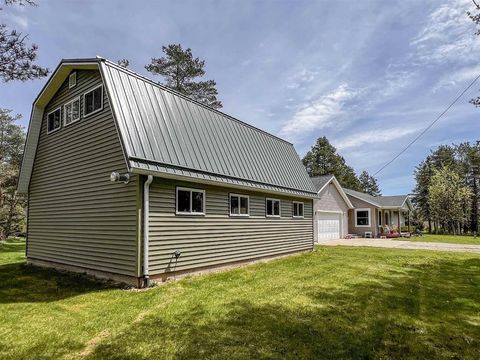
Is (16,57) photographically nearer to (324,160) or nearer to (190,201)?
(190,201)

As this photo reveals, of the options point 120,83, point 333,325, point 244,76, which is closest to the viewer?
point 333,325

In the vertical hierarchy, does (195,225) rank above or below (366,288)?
above

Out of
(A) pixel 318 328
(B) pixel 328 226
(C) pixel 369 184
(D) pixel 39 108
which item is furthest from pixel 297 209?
(C) pixel 369 184

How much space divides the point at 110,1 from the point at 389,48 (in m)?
11.8

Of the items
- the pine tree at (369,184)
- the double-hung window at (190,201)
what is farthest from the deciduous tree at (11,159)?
the pine tree at (369,184)

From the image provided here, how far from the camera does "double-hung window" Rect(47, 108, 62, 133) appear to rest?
1078 cm

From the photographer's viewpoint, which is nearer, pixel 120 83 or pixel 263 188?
pixel 120 83

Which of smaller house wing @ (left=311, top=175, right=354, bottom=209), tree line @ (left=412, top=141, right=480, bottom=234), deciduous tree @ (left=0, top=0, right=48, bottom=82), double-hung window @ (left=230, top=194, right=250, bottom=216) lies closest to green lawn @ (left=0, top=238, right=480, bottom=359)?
double-hung window @ (left=230, top=194, right=250, bottom=216)

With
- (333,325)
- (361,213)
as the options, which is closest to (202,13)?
(333,325)

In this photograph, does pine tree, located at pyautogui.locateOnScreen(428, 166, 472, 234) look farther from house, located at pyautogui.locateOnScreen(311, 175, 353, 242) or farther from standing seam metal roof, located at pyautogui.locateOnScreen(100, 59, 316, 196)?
standing seam metal roof, located at pyautogui.locateOnScreen(100, 59, 316, 196)

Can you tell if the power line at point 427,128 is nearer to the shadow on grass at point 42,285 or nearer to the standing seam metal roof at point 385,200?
→ the standing seam metal roof at point 385,200

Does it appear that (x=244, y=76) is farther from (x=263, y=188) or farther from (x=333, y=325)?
(x=333, y=325)

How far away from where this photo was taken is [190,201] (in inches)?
356

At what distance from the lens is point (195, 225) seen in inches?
358
